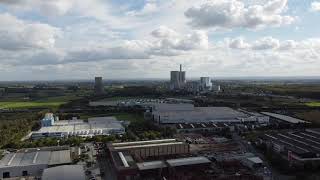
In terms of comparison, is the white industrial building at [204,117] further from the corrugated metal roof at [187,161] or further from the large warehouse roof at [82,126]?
the corrugated metal roof at [187,161]

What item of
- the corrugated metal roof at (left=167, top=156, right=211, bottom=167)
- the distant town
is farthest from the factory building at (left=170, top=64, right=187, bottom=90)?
the corrugated metal roof at (left=167, top=156, right=211, bottom=167)

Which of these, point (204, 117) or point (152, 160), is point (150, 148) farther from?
point (204, 117)

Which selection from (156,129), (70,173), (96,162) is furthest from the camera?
(156,129)

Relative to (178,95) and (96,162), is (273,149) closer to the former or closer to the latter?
(96,162)

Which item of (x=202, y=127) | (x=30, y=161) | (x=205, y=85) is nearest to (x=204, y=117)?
(x=202, y=127)

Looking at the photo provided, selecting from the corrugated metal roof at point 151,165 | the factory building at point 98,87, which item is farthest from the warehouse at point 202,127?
the factory building at point 98,87

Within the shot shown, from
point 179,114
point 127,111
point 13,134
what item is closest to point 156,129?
point 179,114

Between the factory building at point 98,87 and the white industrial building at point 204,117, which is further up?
the factory building at point 98,87

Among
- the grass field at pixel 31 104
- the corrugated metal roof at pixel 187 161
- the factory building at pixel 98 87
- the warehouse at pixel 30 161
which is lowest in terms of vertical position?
the warehouse at pixel 30 161
